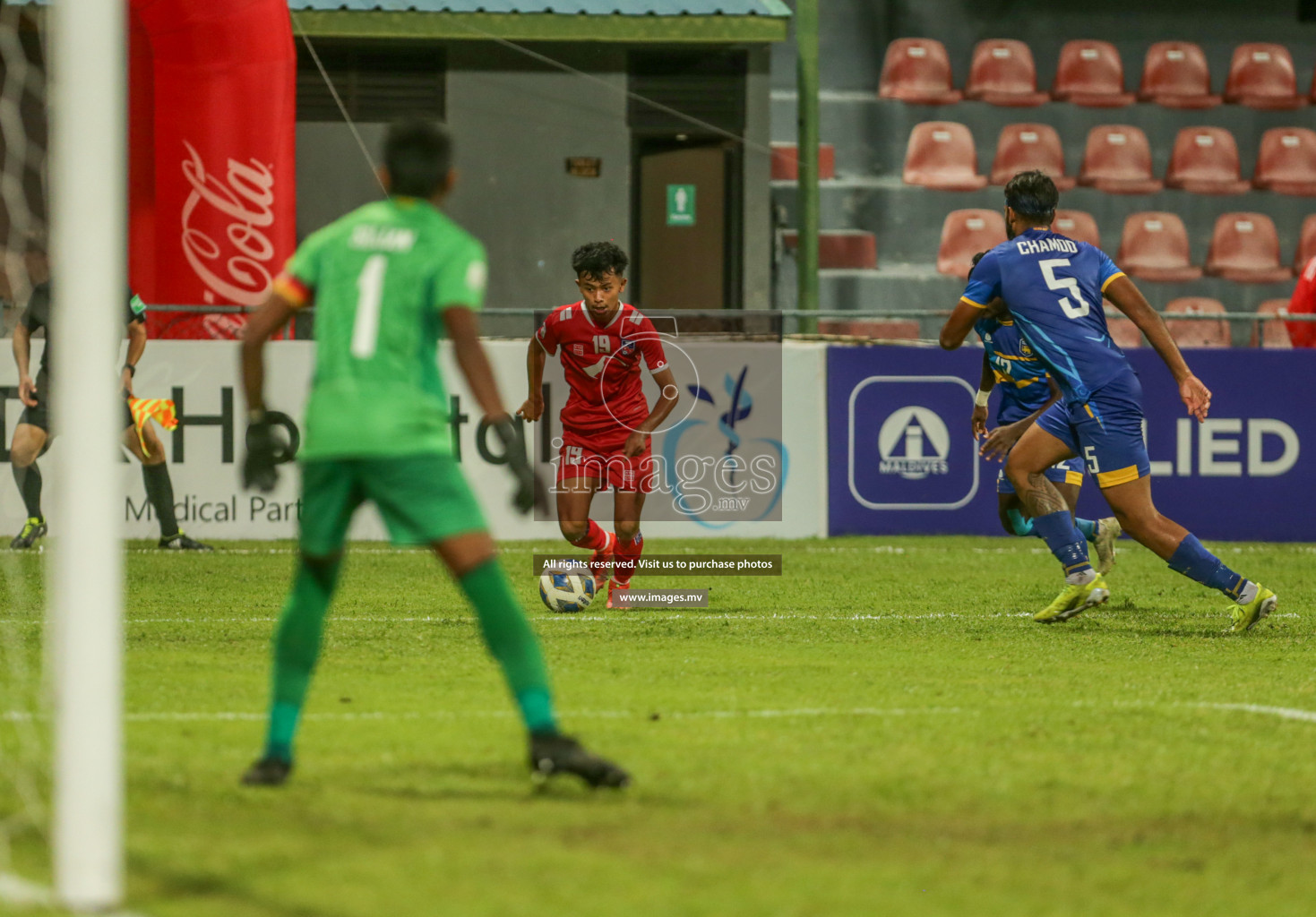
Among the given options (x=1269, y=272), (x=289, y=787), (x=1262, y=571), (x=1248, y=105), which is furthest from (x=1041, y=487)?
(x=1248, y=105)

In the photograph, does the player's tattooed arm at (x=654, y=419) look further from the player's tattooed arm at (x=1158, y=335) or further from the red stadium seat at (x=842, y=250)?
the red stadium seat at (x=842, y=250)

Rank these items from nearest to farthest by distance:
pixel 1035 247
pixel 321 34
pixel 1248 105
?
1. pixel 1035 247
2. pixel 321 34
3. pixel 1248 105

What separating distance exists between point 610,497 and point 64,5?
364 inches

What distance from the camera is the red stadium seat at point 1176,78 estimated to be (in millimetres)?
19297

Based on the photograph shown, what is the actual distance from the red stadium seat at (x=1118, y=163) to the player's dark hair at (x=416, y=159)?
15.4 meters

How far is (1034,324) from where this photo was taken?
7.89 m

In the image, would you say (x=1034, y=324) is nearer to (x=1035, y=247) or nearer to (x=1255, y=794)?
(x=1035, y=247)

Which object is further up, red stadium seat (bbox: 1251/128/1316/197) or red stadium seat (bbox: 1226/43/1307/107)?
red stadium seat (bbox: 1226/43/1307/107)

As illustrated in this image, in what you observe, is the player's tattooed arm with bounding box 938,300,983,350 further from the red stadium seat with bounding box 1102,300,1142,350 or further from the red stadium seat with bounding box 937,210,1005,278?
the red stadium seat with bounding box 937,210,1005,278

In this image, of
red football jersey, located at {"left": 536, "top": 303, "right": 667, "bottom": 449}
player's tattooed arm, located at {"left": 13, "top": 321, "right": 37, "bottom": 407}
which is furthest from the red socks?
player's tattooed arm, located at {"left": 13, "top": 321, "right": 37, "bottom": 407}

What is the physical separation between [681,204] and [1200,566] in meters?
10.9

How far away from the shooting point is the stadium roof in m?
16.1

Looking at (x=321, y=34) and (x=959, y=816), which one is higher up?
(x=321, y=34)

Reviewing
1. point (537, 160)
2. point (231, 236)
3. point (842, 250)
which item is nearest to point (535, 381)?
point (231, 236)
